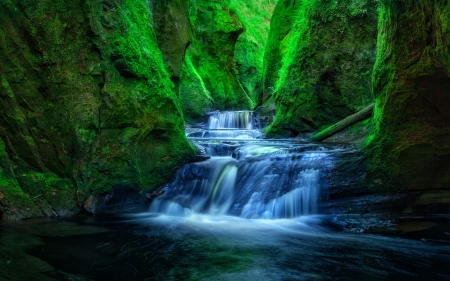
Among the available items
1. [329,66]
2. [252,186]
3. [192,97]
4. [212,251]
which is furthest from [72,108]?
[192,97]

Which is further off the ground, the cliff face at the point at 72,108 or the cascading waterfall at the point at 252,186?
the cliff face at the point at 72,108

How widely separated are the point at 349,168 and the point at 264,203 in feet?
5.46

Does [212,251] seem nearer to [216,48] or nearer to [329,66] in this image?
[329,66]

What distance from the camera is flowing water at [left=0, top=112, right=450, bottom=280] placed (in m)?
4.19

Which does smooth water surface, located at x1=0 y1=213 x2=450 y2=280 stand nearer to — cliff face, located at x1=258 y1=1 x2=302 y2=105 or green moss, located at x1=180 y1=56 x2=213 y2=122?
green moss, located at x1=180 y1=56 x2=213 y2=122

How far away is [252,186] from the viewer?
736 centimetres

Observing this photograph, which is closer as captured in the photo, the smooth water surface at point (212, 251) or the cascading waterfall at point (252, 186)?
the smooth water surface at point (212, 251)

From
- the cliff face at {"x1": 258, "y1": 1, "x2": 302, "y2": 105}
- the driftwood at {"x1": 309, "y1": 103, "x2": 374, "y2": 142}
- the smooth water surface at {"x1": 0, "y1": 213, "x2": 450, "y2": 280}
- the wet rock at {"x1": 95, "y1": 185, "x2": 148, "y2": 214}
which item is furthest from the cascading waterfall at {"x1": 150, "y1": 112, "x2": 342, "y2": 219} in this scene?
the cliff face at {"x1": 258, "y1": 1, "x2": 302, "y2": 105}

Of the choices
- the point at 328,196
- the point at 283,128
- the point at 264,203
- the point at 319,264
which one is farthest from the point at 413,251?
the point at 283,128

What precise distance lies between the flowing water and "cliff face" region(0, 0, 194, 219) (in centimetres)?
56

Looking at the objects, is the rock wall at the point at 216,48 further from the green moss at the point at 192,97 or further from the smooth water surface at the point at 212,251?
the smooth water surface at the point at 212,251

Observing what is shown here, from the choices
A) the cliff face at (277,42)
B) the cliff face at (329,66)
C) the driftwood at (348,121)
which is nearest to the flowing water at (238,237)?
the driftwood at (348,121)

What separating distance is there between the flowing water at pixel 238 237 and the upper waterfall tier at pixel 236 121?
30.3 ft

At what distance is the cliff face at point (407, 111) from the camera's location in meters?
5.98
